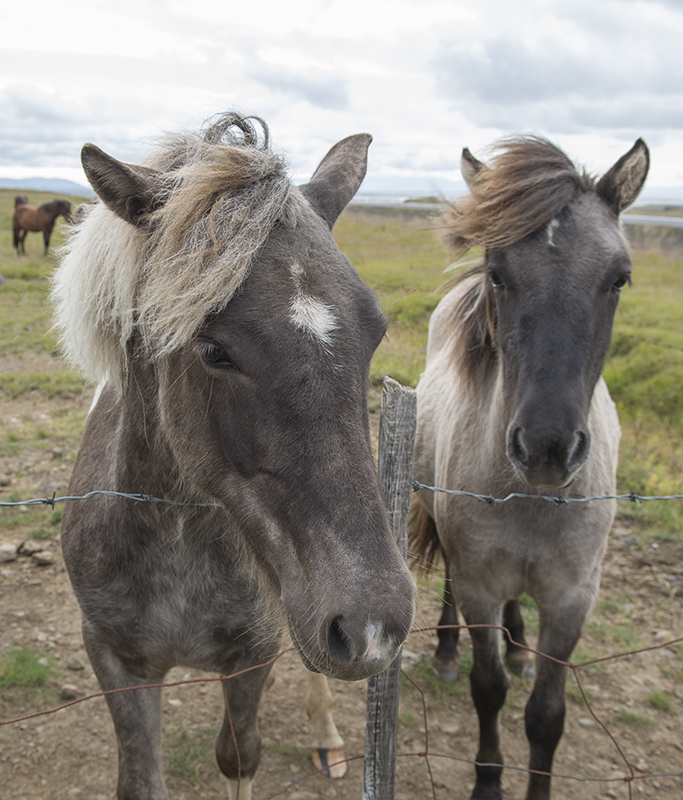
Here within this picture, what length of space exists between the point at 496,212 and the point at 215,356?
1.81 m

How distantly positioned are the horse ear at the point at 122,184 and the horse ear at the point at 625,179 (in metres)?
2.09

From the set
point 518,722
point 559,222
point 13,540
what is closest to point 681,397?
point 518,722

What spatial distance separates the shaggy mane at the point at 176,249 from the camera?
5.27 feet

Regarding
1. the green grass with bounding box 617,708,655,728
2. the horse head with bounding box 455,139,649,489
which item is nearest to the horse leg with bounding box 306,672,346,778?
the green grass with bounding box 617,708,655,728

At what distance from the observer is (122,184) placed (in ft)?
5.65

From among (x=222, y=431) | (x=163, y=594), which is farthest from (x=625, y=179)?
(x=163, y=594)

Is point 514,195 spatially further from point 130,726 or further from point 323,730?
point 323,730

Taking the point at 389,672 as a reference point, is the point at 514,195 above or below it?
above

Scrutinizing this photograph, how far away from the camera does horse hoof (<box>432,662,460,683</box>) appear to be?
387cm

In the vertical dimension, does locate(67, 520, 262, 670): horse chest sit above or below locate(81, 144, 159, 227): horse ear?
below

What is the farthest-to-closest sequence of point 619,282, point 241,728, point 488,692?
point 488,692 < point 619,282 < point 241,728

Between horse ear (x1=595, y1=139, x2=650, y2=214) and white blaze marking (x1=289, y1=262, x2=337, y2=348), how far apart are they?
1.95m

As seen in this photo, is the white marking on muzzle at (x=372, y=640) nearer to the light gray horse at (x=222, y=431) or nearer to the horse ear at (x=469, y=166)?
the light gray horse at (x=222, y=431)

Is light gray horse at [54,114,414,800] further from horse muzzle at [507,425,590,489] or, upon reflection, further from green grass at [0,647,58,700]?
green grass at [0,647,58,700]
